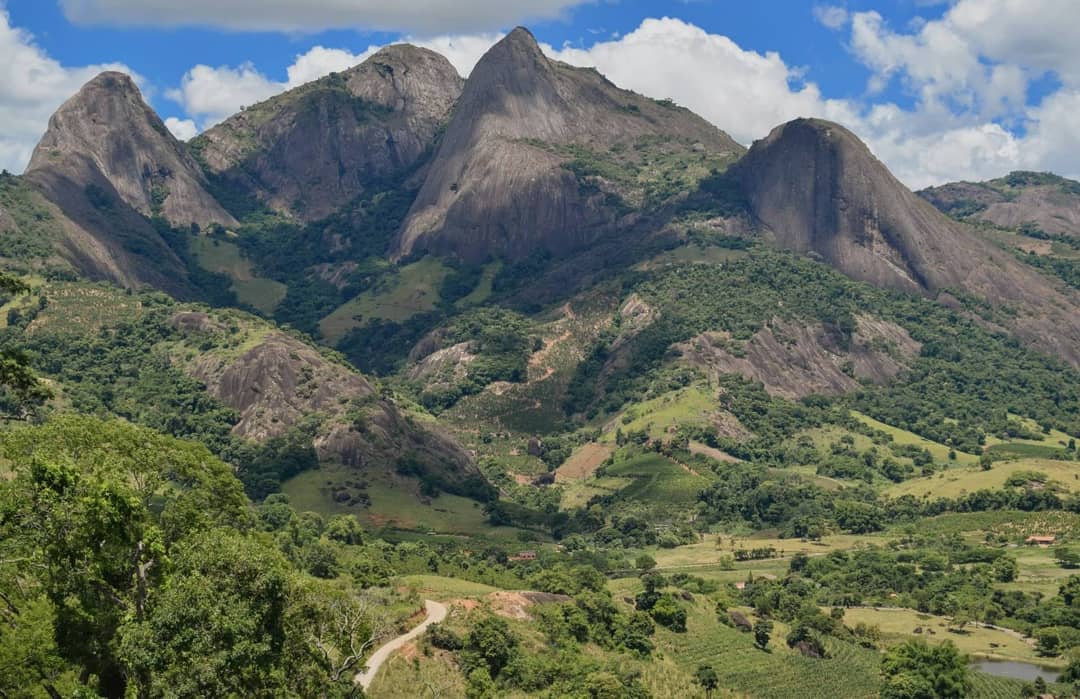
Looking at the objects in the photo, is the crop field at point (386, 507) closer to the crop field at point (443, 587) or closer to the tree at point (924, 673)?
the crop field at point (443, 587)

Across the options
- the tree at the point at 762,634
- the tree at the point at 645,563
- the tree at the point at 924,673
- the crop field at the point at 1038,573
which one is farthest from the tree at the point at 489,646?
the crop field at the point at 1038,573

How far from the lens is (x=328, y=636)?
57375 mm

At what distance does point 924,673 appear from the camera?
383ft

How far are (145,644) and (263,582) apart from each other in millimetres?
5537

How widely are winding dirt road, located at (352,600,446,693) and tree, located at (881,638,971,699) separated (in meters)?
45.4

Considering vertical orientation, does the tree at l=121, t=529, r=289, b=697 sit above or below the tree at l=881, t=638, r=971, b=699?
above

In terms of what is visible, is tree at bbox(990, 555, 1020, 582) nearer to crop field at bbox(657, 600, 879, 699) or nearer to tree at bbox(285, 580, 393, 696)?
crop field at bbox(657, 600, 879, 699)

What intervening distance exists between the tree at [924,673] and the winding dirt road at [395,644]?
45.4 metres

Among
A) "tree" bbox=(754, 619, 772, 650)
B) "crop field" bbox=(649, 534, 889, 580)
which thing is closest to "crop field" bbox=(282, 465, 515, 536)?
"crop field" bbox=(649, 534, 889, 580)

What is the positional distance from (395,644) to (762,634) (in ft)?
170

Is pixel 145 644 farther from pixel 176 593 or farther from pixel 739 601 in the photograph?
pixel 739 601

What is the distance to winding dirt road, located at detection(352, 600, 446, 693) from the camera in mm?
83812

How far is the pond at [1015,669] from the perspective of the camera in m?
128

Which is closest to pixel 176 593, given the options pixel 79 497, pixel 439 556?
pixel 79 497
